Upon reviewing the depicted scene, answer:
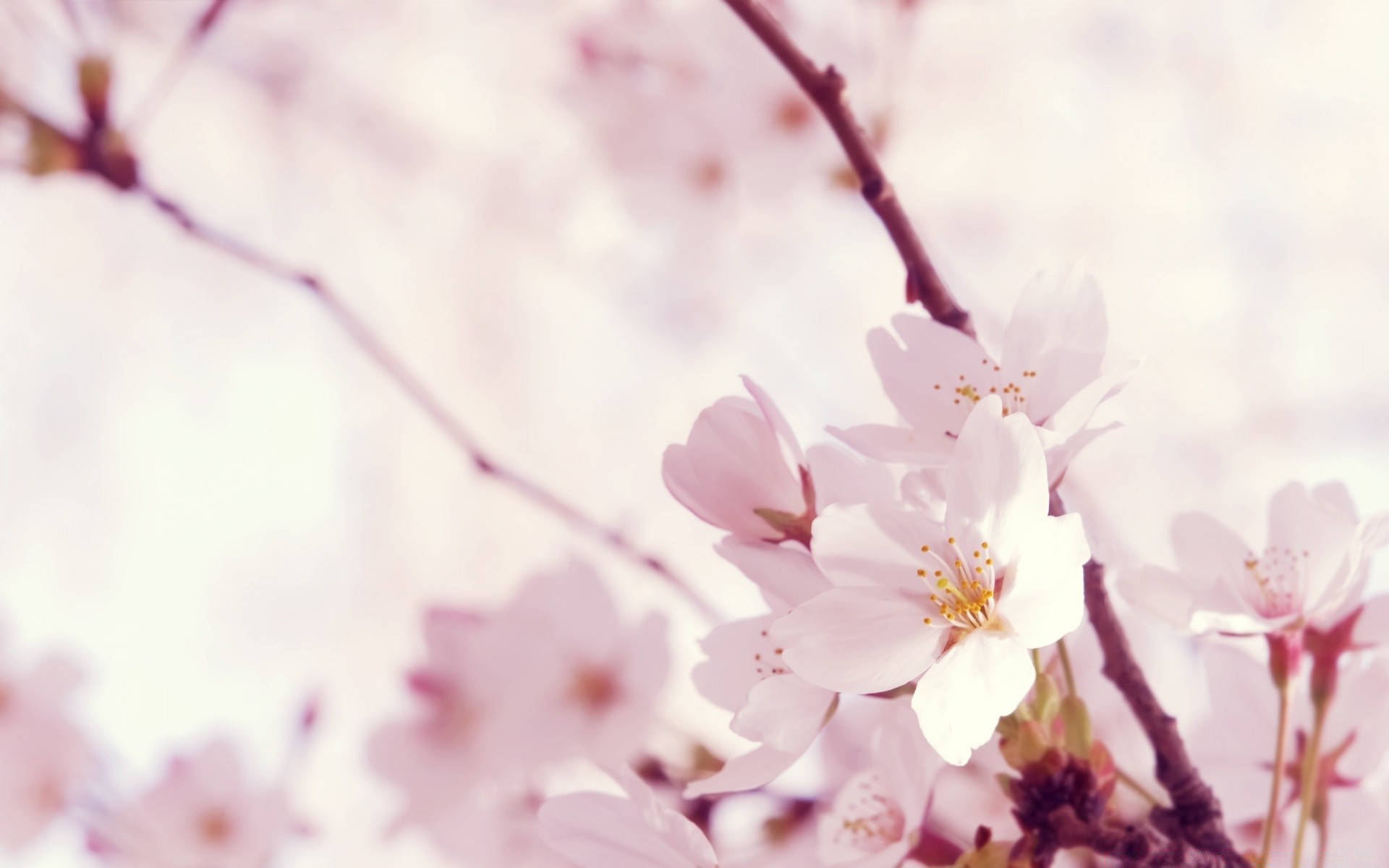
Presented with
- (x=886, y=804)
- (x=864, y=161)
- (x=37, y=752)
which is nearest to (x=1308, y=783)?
(x=886, y=804)

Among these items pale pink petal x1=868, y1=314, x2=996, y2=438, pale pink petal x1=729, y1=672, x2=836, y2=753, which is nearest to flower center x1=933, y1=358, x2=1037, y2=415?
pale pink petal x1=868, y1=314, x2=996, y2=438

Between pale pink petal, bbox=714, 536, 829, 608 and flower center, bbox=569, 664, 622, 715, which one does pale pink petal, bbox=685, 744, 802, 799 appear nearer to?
pale pink petal, bbox=714, 536, 829, 608

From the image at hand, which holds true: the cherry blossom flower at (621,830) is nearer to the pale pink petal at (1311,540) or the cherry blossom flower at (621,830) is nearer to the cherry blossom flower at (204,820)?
the pale pink petal at (1311,540)

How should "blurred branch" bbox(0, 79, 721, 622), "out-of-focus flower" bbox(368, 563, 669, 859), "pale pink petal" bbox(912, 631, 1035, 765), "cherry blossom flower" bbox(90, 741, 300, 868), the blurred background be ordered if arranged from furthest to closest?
the blurred background < "cherry blossom flower" bbox(90, 741, 300, 868) < "out-of-focus flower" bbox(368, 563, 669, 859) < "blurred branch" bbox(0, 79, 721, 622) < "pale pink petal" bbox(912, 631, 1035, 765)

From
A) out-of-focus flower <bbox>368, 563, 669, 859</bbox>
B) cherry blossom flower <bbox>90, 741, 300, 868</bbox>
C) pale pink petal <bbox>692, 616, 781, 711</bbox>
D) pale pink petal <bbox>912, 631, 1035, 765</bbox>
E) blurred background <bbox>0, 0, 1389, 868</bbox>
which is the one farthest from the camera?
blurred background <bbox>0, 0, 1389, 868</bbox>

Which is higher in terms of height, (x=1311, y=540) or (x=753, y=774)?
(x=1311, y=540)

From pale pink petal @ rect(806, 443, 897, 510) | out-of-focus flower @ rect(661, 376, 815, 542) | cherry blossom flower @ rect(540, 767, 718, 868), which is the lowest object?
cherry blossom flower @ rect(540, 767, 718, 868)

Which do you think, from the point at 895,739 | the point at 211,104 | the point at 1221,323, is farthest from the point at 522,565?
the point at 895,739

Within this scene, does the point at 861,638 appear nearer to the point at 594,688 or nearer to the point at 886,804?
the point at 886,804
